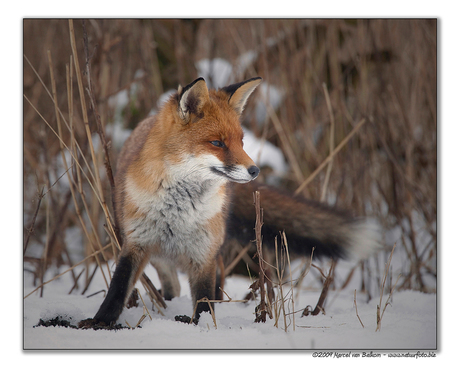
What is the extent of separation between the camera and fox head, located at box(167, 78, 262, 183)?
1812 millimetres

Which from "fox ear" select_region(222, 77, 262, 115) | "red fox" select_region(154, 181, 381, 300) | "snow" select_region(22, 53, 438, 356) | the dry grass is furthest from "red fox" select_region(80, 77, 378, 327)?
the dry grass

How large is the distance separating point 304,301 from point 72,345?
160 centimetres

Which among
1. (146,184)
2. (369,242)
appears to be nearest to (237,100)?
(146,184)

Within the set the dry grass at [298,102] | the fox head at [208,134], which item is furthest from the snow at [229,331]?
the dry grass at [298,102]

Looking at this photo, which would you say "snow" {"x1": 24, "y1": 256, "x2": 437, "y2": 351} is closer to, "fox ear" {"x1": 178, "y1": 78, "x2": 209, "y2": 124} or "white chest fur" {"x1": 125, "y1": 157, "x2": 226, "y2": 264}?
"white chest fur" {"x1": 125, "y1": 157, "x2": 226, "y2": 264}

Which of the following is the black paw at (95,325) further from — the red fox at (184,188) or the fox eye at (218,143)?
the fox eye at (218,143)

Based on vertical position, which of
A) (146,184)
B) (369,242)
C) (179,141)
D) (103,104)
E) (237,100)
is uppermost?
(103,104)

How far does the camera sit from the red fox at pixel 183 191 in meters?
1.89

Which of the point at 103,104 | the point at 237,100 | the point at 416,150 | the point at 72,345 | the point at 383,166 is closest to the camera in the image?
the point at 72,345

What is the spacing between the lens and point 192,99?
194cm

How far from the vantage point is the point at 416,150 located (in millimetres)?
3467

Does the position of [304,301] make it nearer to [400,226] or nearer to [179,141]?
[400,226]

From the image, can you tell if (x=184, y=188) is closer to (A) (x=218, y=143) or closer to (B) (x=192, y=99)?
(A) (x=218, y=143)

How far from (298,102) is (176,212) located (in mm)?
2348
